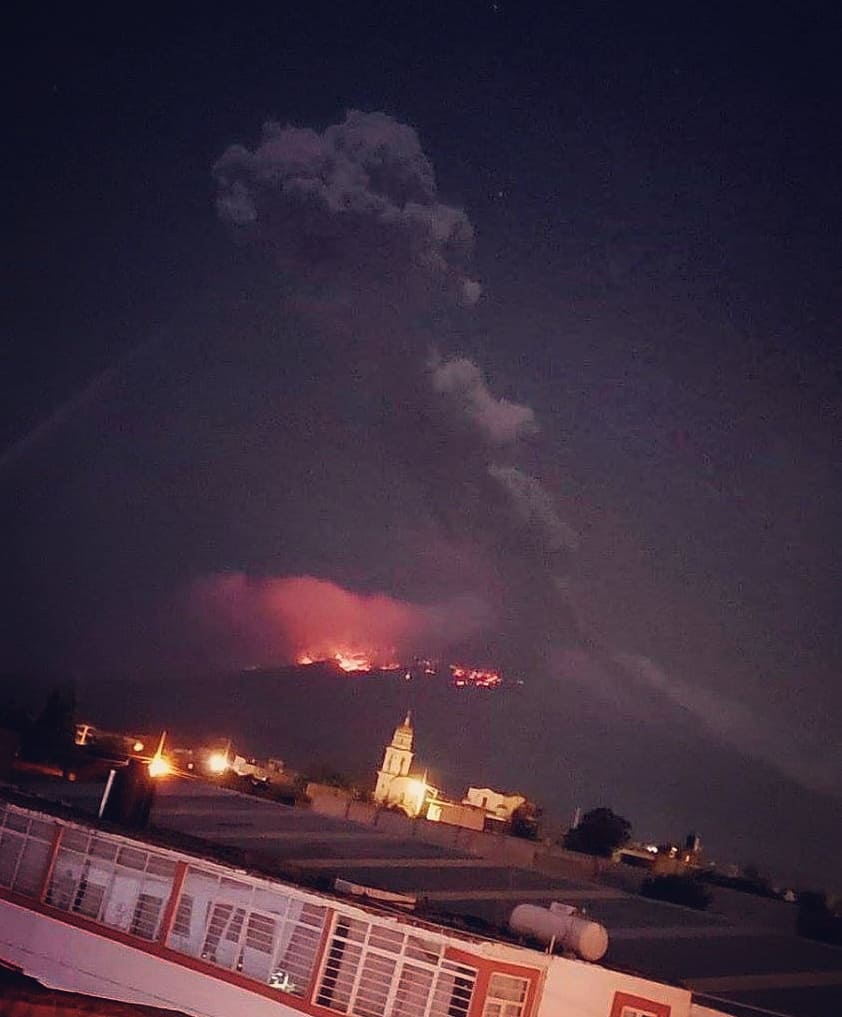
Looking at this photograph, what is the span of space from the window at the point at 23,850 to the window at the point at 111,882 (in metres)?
0.34

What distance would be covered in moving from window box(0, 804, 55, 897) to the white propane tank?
863cm

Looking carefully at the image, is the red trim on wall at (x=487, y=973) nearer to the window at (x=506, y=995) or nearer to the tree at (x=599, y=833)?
the window at (x=506, y=995)

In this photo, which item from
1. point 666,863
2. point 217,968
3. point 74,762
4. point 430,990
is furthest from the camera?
point 666,863

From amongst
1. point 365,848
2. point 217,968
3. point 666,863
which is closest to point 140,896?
point 217,968

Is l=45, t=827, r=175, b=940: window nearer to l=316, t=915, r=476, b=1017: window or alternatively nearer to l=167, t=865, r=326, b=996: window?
l=167, t=865, r=326, b=996: window

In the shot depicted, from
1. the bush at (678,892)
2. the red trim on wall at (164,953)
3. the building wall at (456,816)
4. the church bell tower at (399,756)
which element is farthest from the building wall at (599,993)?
the church bell tower at (399,756)

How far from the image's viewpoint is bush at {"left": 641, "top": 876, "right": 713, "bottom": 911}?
1187 inches

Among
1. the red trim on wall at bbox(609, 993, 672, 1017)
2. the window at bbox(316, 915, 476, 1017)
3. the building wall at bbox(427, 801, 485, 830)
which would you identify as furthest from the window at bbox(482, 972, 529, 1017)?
the building wall at bbox(427, 801, 485, 830)

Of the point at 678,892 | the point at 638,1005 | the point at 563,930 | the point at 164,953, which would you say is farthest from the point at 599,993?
the point at 678,892

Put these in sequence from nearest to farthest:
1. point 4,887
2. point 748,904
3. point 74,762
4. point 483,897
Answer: point 4,887, point 483,897, point 748,904, point 74,762

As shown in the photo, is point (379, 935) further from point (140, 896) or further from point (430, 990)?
point (140, 896)

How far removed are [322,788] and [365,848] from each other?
32.2 m

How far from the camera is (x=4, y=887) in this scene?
17.3 meters

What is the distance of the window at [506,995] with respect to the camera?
538 inches
